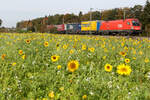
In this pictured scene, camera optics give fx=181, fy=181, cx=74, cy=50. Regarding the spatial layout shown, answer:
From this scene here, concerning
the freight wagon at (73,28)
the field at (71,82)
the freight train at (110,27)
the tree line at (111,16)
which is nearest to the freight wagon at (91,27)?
the freight train at (110,27)

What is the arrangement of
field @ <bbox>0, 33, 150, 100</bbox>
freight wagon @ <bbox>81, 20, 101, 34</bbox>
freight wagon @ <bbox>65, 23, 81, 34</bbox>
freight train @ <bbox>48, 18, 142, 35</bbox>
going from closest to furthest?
field @ <bbox>0, 33, 150, 100</bbox> < freight train @ <bbox>48, 18, 142, 35</bbox> < freight wagon @ <bbox>81, 20, 101, 34</bbox> < freight wagon @ <bbox>65, 23, 81, 34</bbox>

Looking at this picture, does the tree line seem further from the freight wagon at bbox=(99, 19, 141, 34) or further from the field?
the field

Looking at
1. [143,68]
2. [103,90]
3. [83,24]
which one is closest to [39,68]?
[103,90]

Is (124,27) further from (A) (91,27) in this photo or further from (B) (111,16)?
(B) (111,16)

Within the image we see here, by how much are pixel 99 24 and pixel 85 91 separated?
104ft

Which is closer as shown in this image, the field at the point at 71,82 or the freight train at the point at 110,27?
the field at the point at 71,82

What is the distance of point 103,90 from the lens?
2594 mm

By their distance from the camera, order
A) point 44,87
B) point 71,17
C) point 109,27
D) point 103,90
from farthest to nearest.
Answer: point 71,17 → point 109,27 → point 44,87 → point 103,90

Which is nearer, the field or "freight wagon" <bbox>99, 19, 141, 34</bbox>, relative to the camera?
A: the field

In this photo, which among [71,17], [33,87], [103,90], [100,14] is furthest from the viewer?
[71,17]

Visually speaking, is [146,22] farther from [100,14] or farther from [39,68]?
[39,68]

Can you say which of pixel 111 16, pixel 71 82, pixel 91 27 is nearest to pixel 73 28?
pixel 91 27

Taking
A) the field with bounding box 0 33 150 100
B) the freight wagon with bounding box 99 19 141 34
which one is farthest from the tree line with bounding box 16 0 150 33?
the field with bounding box 0 33 150 100

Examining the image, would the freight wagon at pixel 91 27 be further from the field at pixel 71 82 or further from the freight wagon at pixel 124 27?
the field at pixel 71 82
